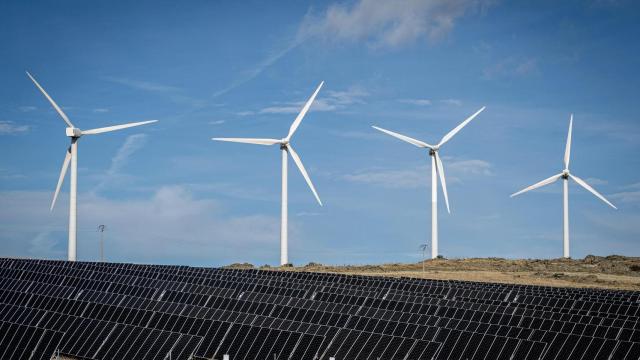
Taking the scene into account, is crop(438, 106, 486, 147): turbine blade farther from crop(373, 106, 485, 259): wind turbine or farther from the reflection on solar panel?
the reflection on solar panel

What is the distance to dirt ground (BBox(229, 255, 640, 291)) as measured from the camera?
8738cm

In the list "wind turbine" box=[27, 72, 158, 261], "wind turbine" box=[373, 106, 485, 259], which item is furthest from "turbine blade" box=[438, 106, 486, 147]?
"wind turbine" box=[27, 72, 158, 261]

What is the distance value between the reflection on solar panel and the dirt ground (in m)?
40.9

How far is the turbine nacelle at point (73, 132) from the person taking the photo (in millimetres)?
84000

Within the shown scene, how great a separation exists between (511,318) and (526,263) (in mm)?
78920

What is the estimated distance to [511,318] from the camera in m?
34.7

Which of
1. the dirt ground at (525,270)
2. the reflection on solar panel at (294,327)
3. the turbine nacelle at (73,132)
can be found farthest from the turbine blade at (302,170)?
the reflection on solar panel at (294,327)

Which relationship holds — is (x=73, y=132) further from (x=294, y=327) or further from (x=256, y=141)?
(x=294, y=327)

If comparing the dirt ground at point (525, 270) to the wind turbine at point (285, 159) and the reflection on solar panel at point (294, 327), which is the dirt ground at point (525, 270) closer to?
the wind turbine at point (285, 159)

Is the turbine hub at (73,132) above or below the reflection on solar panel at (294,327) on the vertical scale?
above

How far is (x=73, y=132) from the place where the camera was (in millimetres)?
84062

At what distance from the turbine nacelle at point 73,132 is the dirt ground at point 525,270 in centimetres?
2573

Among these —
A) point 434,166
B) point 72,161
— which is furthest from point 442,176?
point 72,161

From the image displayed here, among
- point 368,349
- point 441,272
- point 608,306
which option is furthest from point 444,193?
point 368,349
